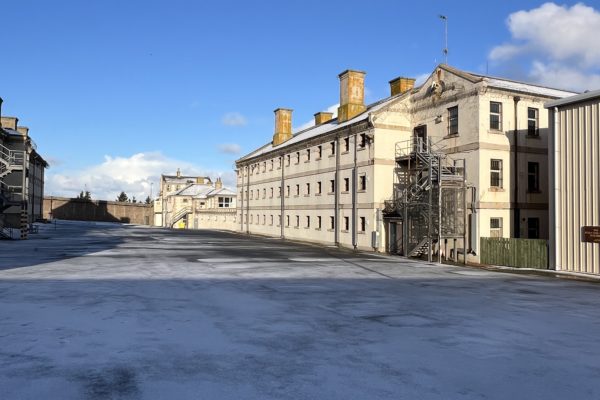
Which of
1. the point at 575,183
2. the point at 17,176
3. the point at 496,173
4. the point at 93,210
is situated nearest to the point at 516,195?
the point at 496,173

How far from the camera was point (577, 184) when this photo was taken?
21656mm

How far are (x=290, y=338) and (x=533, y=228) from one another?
928 inches

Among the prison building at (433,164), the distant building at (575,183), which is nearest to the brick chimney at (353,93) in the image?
the prison building at (433,164)

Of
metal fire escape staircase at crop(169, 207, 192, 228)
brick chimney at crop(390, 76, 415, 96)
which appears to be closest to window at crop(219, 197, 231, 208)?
metal fire escape staircase at crop(169, 207, 192, 228)

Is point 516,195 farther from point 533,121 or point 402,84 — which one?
point 402,84

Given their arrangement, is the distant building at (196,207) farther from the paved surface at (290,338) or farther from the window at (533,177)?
the paved surface at (290,338)

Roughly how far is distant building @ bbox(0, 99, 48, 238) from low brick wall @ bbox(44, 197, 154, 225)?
20962mm

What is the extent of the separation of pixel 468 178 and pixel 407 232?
193 inches

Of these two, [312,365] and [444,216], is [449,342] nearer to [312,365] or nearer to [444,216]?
[312,365]

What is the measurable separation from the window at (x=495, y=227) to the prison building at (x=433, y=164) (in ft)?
0.19

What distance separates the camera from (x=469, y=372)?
7363 millimetres

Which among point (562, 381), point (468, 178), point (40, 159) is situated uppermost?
point (40, 159)

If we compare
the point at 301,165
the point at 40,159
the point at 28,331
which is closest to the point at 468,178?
the point at 301,165

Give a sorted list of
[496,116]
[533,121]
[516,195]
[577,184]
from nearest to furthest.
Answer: [577,184], [496,116], [516,195], [533,121]
